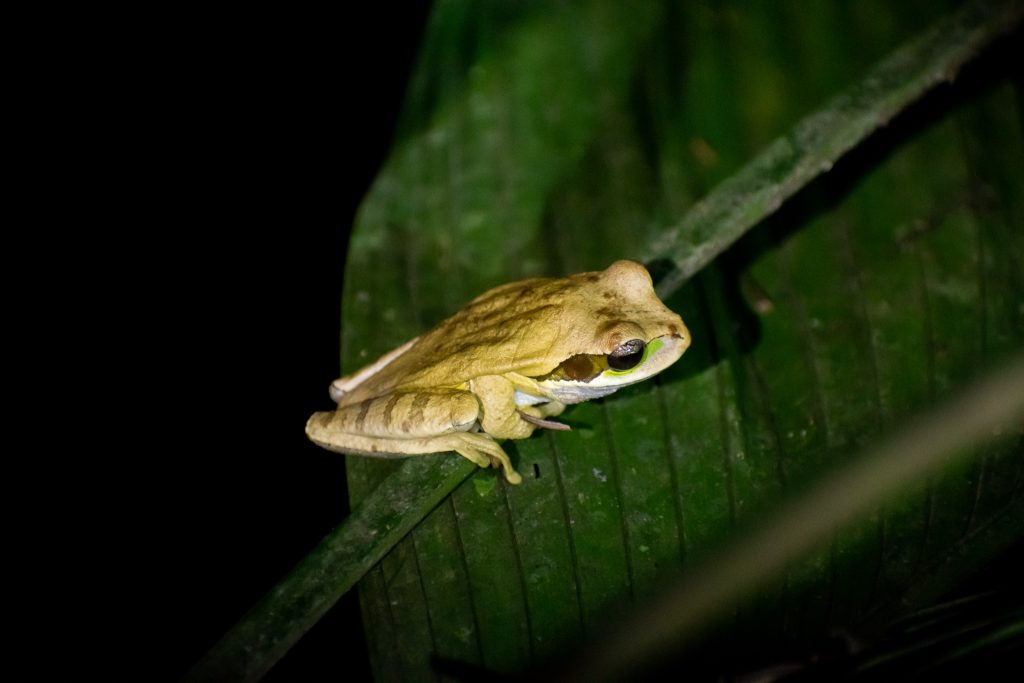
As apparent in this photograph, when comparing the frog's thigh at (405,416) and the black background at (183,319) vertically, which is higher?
the black background at (183,319)

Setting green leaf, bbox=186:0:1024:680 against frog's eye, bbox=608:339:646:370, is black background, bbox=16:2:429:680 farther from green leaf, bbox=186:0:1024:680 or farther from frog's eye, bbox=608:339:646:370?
frog's eye, bbox=608:339:646:370

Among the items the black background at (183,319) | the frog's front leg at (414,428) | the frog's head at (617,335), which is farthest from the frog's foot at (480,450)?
the black background at (183,319)

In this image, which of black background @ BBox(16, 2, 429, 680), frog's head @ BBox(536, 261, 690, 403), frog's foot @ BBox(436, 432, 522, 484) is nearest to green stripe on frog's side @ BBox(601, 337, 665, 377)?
frog's head @ BBox(536, 261, 690, 403)

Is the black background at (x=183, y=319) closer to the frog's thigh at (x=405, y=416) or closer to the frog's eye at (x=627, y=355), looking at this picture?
the frog's thigh at (x=405, y=416)

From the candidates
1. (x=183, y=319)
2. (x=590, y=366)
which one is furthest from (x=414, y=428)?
(x=183, y=319)

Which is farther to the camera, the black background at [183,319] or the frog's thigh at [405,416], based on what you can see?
the black background at [183,319]

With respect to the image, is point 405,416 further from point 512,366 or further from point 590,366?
point 590,366

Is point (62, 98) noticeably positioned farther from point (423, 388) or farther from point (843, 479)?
point (843, 479)
